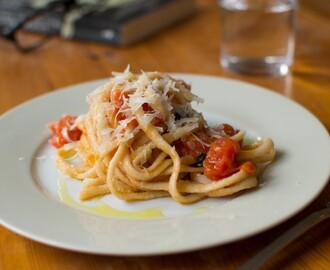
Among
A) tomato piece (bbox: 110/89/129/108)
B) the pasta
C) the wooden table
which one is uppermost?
tomato piece (bbox: 110/89/129/108)

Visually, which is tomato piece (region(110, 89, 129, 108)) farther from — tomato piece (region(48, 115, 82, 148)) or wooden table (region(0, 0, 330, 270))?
wooden table (region(0, 0, 330, 270))

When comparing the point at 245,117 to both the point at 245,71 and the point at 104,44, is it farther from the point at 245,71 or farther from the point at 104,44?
the point at 104,44

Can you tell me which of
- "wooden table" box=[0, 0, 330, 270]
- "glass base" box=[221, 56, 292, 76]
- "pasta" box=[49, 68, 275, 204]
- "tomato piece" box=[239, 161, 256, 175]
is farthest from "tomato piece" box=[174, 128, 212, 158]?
"glass base" box=[221, 56, 292, 76]

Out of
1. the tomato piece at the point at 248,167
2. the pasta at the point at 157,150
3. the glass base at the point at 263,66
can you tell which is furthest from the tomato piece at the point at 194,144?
the glass base at the point at 263,66

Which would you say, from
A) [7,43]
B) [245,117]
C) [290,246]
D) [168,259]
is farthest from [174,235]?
[7,43]

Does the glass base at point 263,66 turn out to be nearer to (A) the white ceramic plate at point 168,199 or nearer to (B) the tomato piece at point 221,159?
(A) the white ceramic plate at point 168,199

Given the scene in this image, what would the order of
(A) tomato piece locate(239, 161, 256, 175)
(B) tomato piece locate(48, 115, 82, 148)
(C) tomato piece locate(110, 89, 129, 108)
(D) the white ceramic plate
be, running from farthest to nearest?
(B) tomato piece locate(48, 115, 82, 148)
(C) tomato piece locate(110, 89, 129, 108)
(A) tomato piece locate(239, 161, 256, 175)
(D) the white ceramic plate
